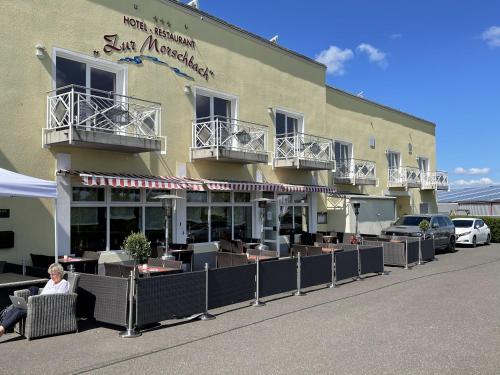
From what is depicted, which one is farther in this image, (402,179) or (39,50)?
(402,179)

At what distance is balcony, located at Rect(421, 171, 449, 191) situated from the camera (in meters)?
29.6

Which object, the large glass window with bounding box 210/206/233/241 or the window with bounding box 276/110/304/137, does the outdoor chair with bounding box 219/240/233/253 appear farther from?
the window with bounding box 276/110/304/137

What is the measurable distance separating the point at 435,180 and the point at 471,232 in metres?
6.81

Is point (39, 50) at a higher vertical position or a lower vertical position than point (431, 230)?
higher

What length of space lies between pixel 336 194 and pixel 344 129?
3.76 m

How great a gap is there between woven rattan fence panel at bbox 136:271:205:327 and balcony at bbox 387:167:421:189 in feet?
67.0

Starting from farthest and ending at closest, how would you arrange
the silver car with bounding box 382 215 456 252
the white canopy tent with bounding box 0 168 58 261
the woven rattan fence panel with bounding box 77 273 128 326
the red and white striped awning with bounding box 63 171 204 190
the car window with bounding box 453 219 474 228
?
the car window with bounding box 453 219 474 228, the silver car with bounding box 382 215 456 252, the red and white striped awning with bounding box 63 171 204 190, the white canopy tent with bounding box 0 168 58 261, the woven rattan fence panel with bounding box 77 273 128 326

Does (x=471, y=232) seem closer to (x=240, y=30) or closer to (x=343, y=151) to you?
(x=343, y=151)

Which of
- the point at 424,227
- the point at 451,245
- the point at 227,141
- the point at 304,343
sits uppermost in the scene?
the point at 227,141

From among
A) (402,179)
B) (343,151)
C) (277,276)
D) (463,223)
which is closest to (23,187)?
(277,276)

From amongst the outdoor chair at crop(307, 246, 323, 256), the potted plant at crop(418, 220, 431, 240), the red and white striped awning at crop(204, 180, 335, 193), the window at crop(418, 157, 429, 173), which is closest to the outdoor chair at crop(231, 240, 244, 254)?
the red and white striped awning at crop(204, 180, 335, 193)

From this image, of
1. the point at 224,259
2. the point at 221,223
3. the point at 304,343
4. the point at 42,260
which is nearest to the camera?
the point at 304,343

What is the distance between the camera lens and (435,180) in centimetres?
3055

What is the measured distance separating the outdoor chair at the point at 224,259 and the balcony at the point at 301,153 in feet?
20.7
